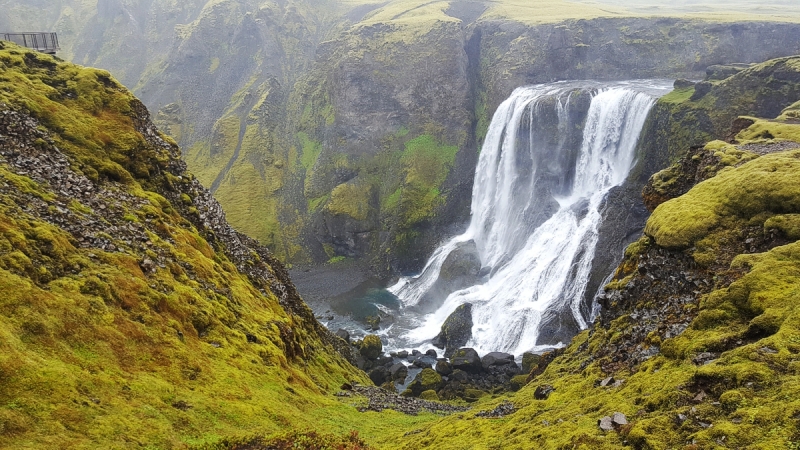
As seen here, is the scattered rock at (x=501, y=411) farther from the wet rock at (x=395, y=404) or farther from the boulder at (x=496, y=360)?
the boulder at (x=496, y=360)

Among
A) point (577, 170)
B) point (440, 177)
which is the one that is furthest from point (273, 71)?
point (577, 170)

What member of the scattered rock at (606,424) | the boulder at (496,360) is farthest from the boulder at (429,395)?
the scattered rock at (606,424)

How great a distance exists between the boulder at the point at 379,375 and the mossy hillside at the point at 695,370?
916 inches

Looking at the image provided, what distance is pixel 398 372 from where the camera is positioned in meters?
46.2

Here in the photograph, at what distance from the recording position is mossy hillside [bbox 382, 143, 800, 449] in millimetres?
11195

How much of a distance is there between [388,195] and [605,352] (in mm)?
63042

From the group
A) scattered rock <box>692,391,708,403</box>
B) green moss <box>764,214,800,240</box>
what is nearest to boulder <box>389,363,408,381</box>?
green moss <box>764,214,800,240</box>

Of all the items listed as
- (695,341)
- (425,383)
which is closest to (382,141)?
(425,383)

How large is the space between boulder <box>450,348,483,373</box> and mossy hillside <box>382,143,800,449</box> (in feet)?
64.6

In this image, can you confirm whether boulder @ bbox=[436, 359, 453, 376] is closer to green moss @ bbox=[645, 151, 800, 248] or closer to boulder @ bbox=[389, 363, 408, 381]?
boulder @ bbox=[389, 363, 408, 381]

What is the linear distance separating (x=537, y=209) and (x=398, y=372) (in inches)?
1194

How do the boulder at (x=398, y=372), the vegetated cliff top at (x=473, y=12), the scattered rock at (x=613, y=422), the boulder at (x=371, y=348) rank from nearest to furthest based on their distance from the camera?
the scattered rock at (x=613, y=422), the boulder at (x=398, y=372), the boulder at (x=371, y=348), the vegetated cliff top at (x=473, y=12)

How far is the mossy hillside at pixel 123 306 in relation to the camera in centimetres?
1401

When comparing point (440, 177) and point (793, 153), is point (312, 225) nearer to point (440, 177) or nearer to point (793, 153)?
point (440, 177)
